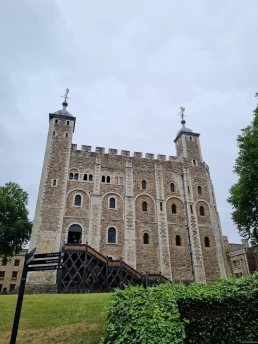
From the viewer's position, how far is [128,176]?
1156 inches

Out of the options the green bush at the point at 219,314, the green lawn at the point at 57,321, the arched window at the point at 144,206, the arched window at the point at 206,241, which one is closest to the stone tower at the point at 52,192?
the arched window at the point at 144,206

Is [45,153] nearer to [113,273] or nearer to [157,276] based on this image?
[113,273]

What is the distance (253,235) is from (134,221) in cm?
1165

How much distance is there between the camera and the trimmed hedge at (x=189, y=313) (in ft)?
17.1

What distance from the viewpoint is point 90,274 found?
20.4 m

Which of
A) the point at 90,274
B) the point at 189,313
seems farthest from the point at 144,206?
the point at 189,313

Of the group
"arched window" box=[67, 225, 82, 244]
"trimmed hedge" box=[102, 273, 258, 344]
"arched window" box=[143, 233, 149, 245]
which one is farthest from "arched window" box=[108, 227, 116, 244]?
"trimmed hedge" box=[102, 273, 258, 344]

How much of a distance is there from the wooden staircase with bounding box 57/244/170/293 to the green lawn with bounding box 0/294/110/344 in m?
7.97

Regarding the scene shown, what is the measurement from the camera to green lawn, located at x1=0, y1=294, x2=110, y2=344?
8117 millimetres

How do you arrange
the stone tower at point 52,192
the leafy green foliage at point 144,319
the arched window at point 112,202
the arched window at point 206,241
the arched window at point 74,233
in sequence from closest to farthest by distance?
the leafy green foliage at point 144,319
the stone tower at point 52,192
the arched window at point 74,233
the arched window at point 112,202
the arched window at point 206,241

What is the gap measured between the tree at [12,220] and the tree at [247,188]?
818 inches

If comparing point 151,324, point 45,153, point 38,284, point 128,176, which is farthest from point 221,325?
point 45,153

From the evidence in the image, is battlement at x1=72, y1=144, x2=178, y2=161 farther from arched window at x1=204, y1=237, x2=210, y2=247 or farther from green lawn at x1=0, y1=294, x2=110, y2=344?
green lawn at x1=0, y1=294, x2=110, y2=344

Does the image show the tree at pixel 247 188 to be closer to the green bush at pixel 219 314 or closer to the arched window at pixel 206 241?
the arched window at pixel 206 241
